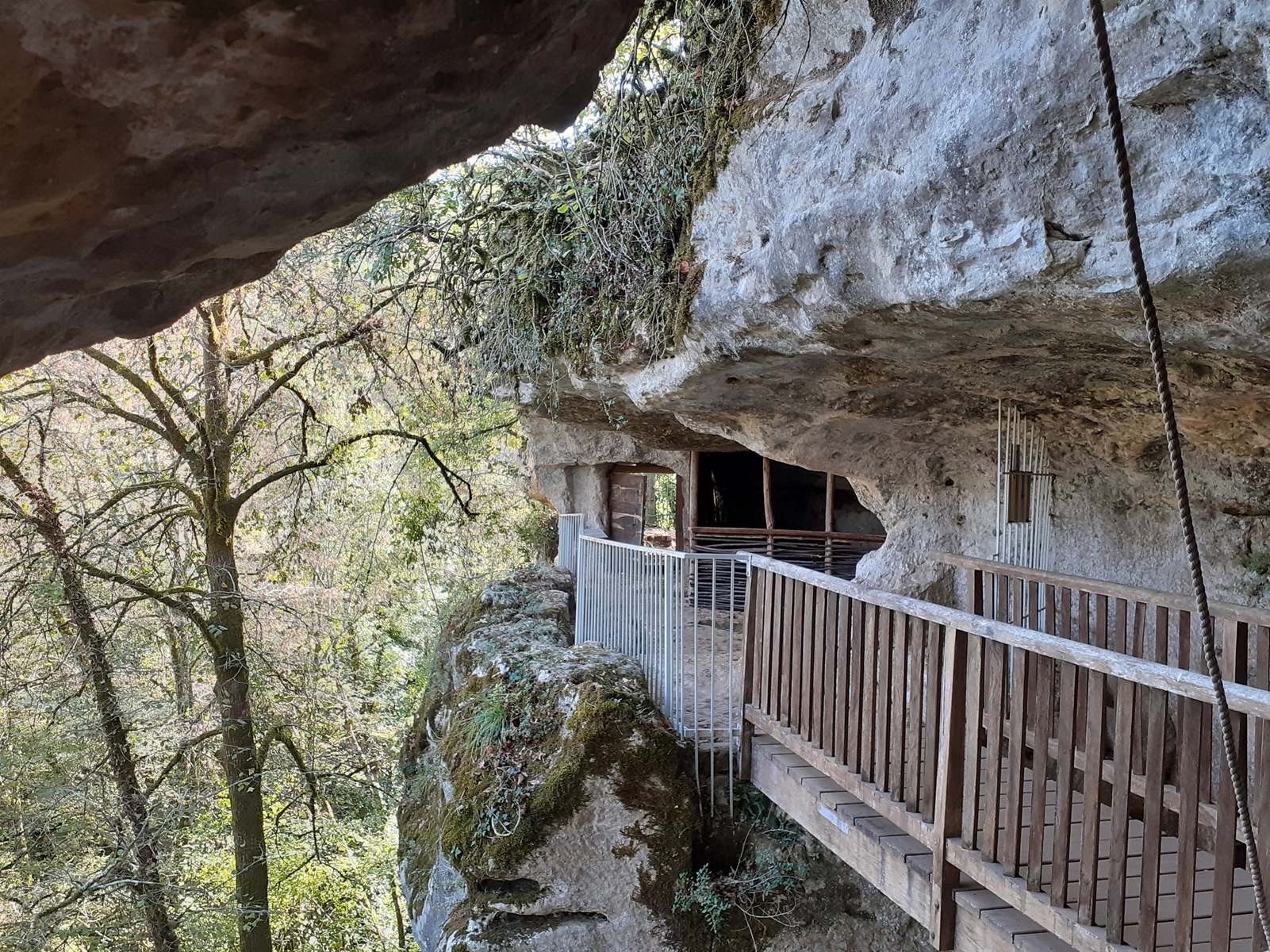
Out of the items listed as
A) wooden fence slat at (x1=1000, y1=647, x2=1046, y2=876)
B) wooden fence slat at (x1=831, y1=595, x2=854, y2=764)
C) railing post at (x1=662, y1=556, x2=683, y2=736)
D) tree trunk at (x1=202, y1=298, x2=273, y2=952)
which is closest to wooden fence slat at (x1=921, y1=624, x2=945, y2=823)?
wooden fence slat at (x1=1000, y1=647, x2=1046, y2=876)

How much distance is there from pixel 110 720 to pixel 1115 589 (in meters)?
7.61

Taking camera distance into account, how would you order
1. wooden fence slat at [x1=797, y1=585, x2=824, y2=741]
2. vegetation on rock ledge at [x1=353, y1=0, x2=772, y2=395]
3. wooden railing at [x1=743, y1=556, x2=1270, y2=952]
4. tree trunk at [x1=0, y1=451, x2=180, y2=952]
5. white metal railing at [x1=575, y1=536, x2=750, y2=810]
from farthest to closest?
tree trunk at [x1=0, y1=451, x2=180, y2=952]
white metal railing at [x1=575, y1=536, x2=750, y2=810]
wooden fence slat at [x1=797, y1=585, x2=824, y2=741]
vegetation on rock ledge at [x1=353, y1=0, x2=772, y2=395]
wooden railing at [x1=743, y1=556, x2=1270, y2=952]

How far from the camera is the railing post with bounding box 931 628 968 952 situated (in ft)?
10.1

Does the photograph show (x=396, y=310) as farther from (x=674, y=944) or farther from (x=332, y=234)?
(x=674, y=944)

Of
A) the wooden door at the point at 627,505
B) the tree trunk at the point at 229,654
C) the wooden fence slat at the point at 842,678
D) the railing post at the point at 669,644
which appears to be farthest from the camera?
the wooden door at the point at 627,505

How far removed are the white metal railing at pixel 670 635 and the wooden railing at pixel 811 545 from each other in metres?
1.19

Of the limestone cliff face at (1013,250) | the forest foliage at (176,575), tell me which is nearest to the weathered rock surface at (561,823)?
the limestone cliff face at (1013,250)

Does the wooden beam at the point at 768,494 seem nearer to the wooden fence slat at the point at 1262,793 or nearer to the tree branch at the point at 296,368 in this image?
the tree branch at the point at 296,368

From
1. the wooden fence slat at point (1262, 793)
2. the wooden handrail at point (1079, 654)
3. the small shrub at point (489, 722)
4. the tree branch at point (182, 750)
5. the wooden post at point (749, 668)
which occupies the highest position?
the wooden handrail at point (1079, 654)

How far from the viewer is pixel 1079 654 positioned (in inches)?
97.7

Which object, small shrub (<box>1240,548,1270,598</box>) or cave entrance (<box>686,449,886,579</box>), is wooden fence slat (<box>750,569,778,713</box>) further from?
cave entrance (<box>686,449,886,579</box>)

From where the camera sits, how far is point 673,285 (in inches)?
171

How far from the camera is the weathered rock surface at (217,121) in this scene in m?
1.42

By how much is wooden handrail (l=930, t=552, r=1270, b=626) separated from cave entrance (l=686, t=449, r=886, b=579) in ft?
11.3
